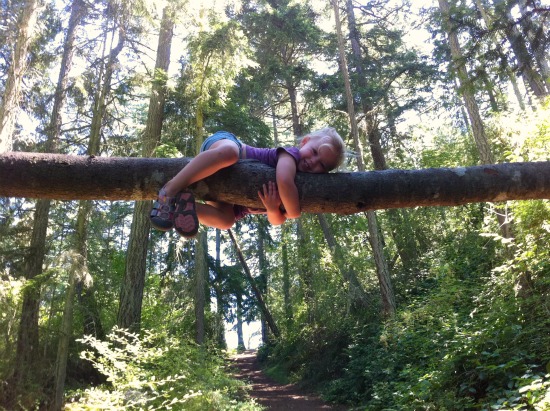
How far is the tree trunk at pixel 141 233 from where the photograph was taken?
31.6 ft

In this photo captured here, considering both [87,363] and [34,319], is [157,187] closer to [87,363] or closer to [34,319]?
[34,319]

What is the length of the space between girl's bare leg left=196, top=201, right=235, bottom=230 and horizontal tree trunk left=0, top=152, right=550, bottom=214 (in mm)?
369

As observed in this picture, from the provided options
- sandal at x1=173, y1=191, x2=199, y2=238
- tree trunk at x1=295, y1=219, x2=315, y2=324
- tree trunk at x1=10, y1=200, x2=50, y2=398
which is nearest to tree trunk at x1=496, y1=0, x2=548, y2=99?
sandal at x1=173, y1=191, x2=199, y2=238

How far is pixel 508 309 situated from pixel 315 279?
9403 millimetres

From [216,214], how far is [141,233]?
770cm

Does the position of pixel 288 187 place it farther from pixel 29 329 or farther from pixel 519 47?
pixel 29 329

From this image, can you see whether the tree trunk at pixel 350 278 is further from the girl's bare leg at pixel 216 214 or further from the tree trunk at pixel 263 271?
the girl's bare leg at pixel 216 214

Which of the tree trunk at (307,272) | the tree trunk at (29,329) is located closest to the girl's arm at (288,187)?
the tree trunk at (29,329)

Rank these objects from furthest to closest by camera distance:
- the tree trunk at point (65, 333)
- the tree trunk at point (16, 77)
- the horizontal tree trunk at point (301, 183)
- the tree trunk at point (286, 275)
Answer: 1. the tree trunk at point (286, 275)
2. the tree trunk at point (65, 333)
3. the tree trunk at point (16, 77)
4. the horizontal tree trunk at point (301, 183)

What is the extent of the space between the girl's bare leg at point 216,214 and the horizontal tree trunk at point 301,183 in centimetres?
37

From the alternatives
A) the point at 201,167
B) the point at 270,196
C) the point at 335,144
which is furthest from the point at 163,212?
the point at 335,144

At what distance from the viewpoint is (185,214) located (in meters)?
2.48

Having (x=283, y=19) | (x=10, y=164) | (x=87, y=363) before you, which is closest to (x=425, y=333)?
(x=87, y=363)

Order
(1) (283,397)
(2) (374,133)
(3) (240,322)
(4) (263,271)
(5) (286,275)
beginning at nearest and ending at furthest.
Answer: (1) (283,397)
(2) (374,133)
(5) (286,275)
(4) (263,271)
(3) (240,322)
